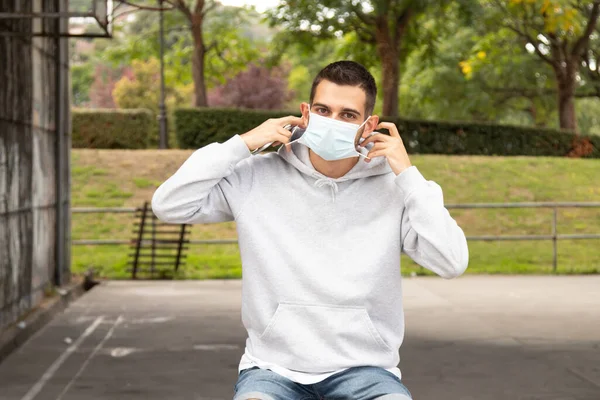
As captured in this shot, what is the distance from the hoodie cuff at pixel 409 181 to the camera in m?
4.10

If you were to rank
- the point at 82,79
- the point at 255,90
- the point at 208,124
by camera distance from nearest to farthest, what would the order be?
the point at 208,124, the point at 255,90, the point at 82,79

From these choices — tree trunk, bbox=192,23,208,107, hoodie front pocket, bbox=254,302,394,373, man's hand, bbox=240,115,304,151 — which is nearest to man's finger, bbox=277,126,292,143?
man's hand, bbox=240,115,304,151

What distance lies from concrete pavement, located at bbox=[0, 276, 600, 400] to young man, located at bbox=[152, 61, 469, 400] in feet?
12.8

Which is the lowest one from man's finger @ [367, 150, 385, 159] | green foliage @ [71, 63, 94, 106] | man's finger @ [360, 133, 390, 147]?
man's finger @ [367, 150, 385, 159]

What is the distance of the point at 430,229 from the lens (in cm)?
404

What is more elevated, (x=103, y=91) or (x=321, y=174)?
(x=103, y=91)

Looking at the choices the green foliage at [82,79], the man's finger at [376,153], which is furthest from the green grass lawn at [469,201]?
the green foliage at [82,79]

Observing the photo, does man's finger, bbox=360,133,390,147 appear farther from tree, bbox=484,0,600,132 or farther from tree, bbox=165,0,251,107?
tree, bbox=484,0,600,132

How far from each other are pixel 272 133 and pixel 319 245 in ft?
1.57

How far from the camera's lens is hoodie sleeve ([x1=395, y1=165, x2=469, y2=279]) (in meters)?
4.04

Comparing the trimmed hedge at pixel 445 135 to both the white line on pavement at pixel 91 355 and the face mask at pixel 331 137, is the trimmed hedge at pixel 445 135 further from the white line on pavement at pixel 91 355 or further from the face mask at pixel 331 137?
the face mask at pixel 331 137

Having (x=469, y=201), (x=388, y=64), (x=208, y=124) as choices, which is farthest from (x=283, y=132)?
(x=388, y=64)

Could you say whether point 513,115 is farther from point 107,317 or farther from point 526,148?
point 107,317

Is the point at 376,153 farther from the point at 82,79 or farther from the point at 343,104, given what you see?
the point at 82,79
